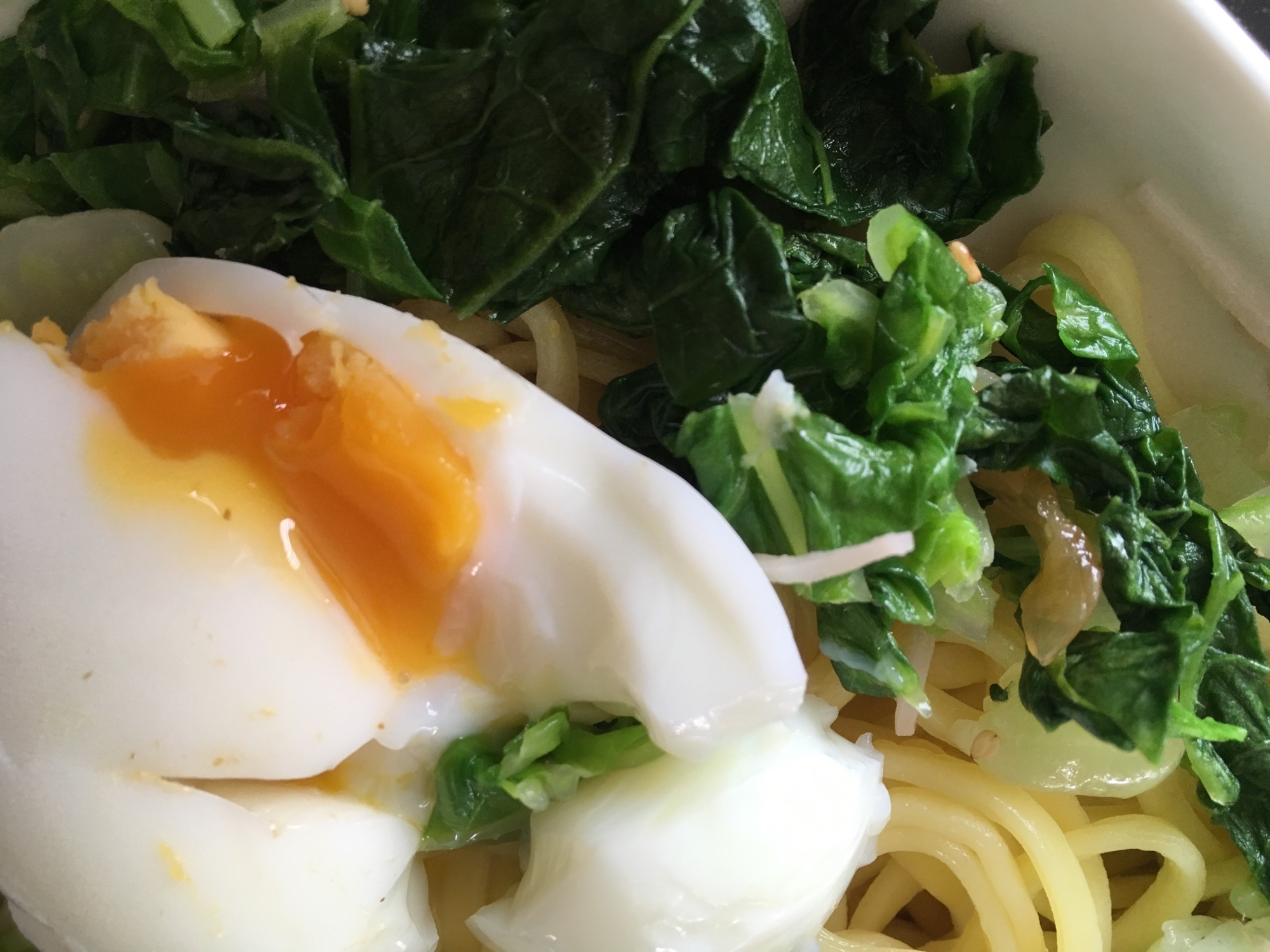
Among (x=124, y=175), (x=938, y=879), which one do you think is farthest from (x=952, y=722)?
(x=124, y=175)

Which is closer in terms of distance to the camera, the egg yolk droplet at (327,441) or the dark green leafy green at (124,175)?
the egg yolk droplet at (327,441)

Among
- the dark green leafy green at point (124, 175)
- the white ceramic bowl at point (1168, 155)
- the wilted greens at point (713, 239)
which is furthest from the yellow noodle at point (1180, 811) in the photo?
the dark green leafy green at point (124, 175)

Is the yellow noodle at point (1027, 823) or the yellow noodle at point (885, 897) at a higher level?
the yellow noodle at point (1027, 823)

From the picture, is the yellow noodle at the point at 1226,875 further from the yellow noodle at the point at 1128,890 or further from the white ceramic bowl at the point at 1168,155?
the white ceramic bowl at the point at 1168,155

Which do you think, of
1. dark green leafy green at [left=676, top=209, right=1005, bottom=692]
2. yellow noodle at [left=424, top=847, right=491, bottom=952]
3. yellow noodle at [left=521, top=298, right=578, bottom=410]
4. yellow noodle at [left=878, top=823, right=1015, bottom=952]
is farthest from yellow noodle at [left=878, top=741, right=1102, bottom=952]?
yellow noodle at [left=521, top=298, right=578, bottom=410]

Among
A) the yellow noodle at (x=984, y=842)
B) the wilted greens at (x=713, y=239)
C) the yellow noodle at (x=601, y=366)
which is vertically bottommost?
the yellow noodle at (x=984, y=842)
